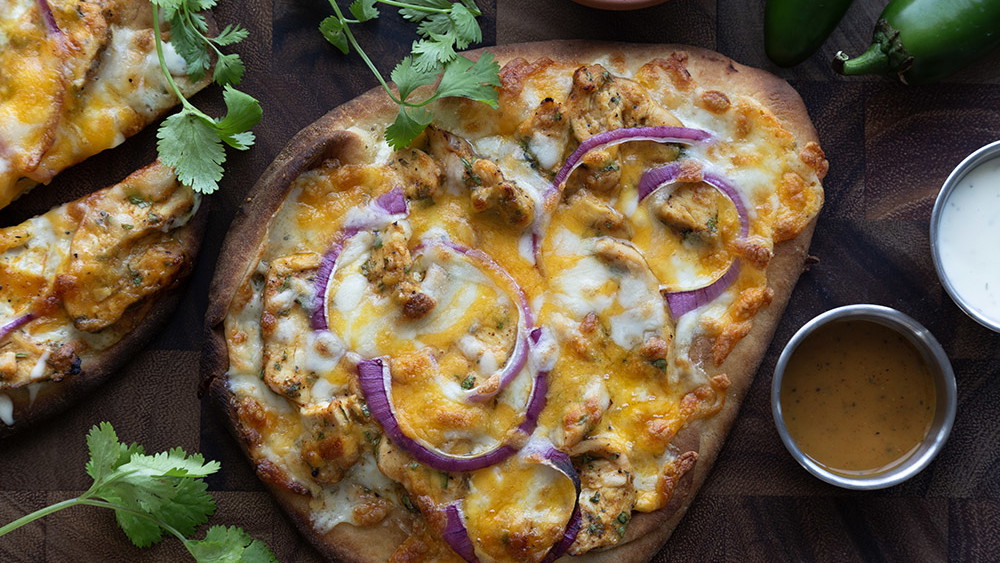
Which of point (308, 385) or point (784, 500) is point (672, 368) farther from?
point (308, 385)

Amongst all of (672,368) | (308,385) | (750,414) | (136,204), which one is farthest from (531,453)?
(136,204)

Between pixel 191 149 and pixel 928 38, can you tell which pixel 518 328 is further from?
pixel 928 38

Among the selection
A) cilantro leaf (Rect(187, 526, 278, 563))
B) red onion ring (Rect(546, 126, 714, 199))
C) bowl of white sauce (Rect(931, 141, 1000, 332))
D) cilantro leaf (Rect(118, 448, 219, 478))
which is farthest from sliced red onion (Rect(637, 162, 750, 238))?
cilantro leaf (Rect(187, 526, 278, 563))

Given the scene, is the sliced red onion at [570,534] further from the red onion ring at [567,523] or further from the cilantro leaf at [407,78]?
the cilantro leaf at [407,78]

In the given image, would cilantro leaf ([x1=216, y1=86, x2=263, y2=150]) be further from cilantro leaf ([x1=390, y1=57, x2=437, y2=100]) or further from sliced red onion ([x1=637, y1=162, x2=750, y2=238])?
sliced red onion ([x1=637, y1=162, x2=750, y2=238])

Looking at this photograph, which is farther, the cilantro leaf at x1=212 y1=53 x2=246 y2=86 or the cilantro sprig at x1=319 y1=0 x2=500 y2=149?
the cilantro leaf at x1=212 y1=53 x2=246 y2=86

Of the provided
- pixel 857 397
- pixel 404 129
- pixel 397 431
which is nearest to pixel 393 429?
pixel 397 431
